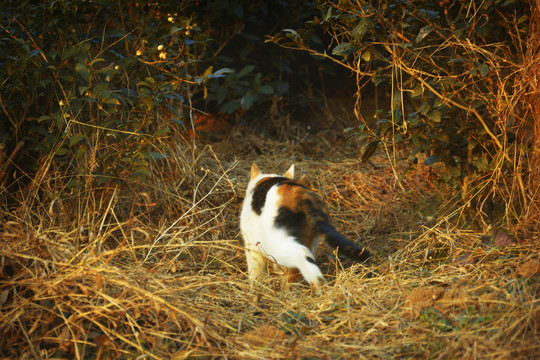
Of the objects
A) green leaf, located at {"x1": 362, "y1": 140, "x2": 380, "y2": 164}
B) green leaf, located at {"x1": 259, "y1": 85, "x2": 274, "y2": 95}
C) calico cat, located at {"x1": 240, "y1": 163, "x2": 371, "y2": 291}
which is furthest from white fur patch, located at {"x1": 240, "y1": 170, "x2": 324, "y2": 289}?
green leaf, located at {"x1": 259, "y1": 85, "x2": 274, "y2": 95}

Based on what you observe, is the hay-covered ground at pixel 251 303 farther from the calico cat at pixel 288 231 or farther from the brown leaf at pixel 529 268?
the calico cat at pixel 288 231

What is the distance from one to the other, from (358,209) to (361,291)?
4.93 ft

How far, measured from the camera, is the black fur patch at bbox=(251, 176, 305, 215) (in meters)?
3.34

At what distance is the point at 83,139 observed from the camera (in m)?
3.55

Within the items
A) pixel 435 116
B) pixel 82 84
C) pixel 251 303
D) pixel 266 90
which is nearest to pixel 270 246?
pixel 251 303

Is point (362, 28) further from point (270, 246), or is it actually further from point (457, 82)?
point (270, 246)

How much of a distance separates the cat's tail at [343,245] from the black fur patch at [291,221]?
0.33ft

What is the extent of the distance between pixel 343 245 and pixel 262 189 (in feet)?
2.92

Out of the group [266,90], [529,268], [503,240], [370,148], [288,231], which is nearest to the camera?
[529,268]

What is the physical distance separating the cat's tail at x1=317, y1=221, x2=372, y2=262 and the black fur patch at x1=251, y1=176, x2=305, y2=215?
1.46 feet

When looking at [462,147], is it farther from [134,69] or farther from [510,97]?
[134,69]

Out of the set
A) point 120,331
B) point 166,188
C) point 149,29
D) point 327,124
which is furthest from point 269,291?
point 327,124

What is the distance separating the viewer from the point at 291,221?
304cm

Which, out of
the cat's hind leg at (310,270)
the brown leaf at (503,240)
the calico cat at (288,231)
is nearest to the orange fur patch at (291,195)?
the calico cat at (288,231)
